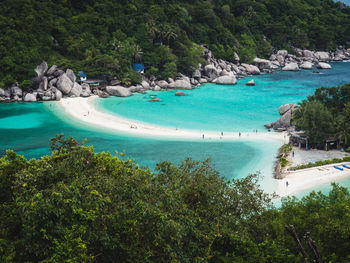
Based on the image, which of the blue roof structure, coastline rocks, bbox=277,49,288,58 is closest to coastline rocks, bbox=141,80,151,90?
the blue roof structure

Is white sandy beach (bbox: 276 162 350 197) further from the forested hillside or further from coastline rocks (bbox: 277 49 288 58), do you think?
coastline rocks (bbox: 277 49 288 58)

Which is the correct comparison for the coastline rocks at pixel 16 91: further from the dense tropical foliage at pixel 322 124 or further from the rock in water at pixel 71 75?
the dense tropical foliage at pixel 322 124

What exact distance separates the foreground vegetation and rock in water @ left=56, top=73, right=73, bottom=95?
3965 centimetres

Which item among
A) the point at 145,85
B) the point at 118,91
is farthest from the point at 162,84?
the point at 118,91

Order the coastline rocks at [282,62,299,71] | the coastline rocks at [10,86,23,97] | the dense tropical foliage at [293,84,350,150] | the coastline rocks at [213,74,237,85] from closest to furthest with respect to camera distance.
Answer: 1. the dense tropical foliage at [293,84,350,150]
2. the coastline rocks at [10,86,23,97]
3. the coastline rocks at [213,74,237,85]
4. the coastline rocks at [282,62,299,71]

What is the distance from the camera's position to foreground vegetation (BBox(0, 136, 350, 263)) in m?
8.13

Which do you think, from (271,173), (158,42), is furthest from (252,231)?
(158,42)

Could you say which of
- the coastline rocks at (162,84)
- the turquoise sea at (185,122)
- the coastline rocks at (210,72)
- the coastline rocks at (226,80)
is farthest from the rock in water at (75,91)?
the coastline rocks at (210,72)

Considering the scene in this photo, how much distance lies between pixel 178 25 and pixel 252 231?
69484 mm

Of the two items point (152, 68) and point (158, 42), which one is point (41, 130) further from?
point (158, 42)

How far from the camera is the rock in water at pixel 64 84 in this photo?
51062mm

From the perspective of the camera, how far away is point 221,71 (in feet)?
238

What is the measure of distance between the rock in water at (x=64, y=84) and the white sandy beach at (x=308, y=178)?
126 feet

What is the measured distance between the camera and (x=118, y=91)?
53.6 meters
